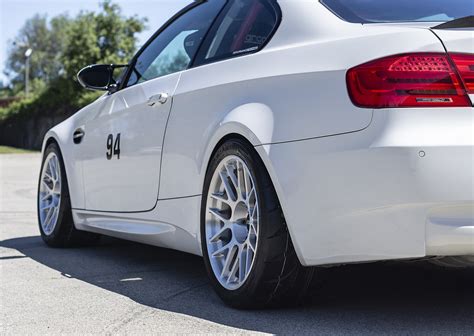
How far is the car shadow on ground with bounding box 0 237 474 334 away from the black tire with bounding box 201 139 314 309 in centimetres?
7

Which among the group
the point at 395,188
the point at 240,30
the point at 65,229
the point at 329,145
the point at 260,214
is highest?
the point at 240,30

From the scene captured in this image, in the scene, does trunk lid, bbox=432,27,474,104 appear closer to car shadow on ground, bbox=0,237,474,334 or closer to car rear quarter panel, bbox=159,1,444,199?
car rear quarter panel, bbox=159,1,444,199

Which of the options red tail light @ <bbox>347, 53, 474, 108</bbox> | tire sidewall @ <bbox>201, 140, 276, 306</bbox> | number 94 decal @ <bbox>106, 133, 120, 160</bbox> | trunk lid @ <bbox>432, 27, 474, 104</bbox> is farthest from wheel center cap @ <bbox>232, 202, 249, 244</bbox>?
number 94 decal @ <bbox>106, 133, 120, 160</bbox>

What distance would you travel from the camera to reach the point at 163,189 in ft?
14.3

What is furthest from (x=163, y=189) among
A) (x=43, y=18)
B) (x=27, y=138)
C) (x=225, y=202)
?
(x=43, y=18)

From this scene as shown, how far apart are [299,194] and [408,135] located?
526 millimetres

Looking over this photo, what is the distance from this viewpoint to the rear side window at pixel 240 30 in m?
3.85

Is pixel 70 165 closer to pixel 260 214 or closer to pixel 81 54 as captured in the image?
pixel 260 214

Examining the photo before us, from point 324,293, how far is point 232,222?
0.61 metres

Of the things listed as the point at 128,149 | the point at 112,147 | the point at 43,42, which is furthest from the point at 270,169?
the point at 43,42

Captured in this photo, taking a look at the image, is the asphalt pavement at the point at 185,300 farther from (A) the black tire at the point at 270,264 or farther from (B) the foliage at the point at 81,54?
(B) the foliage at the point at 81,54

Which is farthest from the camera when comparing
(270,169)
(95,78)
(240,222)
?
(95,78)

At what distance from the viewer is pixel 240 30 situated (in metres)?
4.11

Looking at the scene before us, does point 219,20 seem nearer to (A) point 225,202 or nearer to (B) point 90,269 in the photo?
(A) point 225,202
